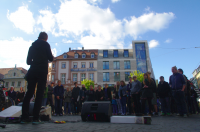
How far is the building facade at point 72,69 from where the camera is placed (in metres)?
46.6

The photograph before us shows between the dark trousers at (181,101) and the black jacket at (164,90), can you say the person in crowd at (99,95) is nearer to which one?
the black jacket at (164,90)

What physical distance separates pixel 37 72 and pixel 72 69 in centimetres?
4361

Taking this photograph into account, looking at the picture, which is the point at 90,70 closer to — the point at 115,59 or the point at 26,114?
the point at 115,59

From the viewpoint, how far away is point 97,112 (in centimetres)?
520

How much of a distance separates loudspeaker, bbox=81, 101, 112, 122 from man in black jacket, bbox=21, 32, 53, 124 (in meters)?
1.88

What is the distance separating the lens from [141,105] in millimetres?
7570

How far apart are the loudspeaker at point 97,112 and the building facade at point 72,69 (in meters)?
40.9

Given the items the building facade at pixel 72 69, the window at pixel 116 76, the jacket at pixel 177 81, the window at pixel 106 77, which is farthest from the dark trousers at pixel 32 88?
the window at pixel 116 76

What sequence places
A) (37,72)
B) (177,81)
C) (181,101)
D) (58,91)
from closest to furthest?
(37,72) → (181,101) → (177,81) → (58,91)

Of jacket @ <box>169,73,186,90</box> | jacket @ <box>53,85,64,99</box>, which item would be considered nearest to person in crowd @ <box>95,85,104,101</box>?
jacket @ <box>53,85,64,99</box>

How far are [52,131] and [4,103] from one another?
647 centimetres

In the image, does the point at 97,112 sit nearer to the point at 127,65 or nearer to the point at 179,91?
the point at 179,91

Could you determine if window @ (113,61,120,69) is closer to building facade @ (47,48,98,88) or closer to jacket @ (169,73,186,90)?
building facade @ (47,48,98,88)

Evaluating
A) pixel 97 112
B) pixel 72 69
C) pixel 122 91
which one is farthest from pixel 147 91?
pixel 72 69
